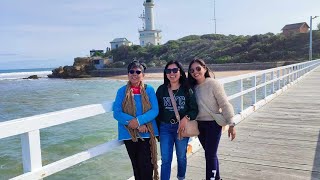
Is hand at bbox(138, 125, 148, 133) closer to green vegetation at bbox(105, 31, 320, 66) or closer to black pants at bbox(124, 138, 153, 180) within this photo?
black pants at bbox(124, 138, 153, 180)

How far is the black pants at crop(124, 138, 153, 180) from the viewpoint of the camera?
2.90 meters

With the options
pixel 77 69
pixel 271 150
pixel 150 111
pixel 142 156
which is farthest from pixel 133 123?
pixel 77 69

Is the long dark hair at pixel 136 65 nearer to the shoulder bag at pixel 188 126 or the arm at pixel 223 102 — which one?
the shoulder bag at pixel 188 126

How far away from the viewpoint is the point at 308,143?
5066 millimetres

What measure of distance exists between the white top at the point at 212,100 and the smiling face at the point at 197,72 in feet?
0.18

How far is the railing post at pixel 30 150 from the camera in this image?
6.98ft

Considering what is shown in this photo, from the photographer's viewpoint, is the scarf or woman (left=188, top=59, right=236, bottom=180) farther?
woman (left=188, top=59, right=236, bottom=180)

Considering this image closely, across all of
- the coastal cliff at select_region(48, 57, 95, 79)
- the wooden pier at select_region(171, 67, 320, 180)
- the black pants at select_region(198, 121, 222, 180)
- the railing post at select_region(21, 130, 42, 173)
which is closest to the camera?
the railing post at select_region(21, 130, 42, 173)

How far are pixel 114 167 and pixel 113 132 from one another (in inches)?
166

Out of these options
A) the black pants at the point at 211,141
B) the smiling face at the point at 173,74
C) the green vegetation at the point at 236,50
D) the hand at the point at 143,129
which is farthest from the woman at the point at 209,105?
the green vegetation at the point at 236,50

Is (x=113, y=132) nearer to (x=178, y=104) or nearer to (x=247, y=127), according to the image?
(x=247, y=127)

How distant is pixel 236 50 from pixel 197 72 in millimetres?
66761

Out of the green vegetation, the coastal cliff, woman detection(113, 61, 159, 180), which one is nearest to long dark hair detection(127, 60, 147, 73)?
woman detection(113, 61, 159, 180)

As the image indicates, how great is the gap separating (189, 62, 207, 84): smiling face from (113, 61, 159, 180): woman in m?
0.50
